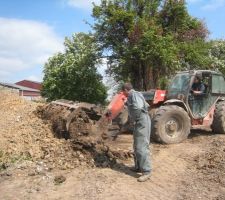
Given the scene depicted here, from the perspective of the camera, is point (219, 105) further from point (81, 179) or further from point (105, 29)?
point (105, 29)

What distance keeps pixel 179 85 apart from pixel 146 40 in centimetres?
1044

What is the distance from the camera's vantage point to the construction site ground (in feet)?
27.6

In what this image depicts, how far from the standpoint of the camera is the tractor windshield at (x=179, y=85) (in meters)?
13.5

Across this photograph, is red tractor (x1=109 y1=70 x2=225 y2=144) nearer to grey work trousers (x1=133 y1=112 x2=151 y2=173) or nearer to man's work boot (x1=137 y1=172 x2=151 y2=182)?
grey work trousers (x1=133 y1=112 x2=151 y2=173)

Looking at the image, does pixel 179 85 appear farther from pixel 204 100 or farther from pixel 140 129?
pixel 140 129

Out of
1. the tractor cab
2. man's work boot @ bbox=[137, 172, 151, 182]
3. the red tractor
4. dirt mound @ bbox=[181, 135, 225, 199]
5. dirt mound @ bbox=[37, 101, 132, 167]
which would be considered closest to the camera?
dirt mound @ bbox=[181, 135, 225, 199]

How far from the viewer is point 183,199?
807cm

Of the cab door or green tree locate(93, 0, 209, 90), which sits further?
green tree locate(93, 0, 209, 90)

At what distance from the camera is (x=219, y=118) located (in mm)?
13969

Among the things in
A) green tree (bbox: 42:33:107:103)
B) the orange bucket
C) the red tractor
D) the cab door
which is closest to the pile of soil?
the orange bucket

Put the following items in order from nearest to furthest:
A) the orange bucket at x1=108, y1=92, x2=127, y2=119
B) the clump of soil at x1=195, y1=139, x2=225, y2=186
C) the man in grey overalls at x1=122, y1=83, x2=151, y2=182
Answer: the man in grey overalls at x1=122, y1=83, x2=151, y2=182 < the clump of soil at x1=195, y1=139, x2=225, y2=186 < the orange bucket at x1=108, y1=92, x2=127, y2=119

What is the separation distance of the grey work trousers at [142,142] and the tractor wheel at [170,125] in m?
3.17

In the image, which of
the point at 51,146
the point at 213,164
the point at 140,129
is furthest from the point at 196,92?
the point at 51,146

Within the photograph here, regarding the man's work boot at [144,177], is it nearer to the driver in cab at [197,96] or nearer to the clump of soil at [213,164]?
the clump of soil at [213,164]
